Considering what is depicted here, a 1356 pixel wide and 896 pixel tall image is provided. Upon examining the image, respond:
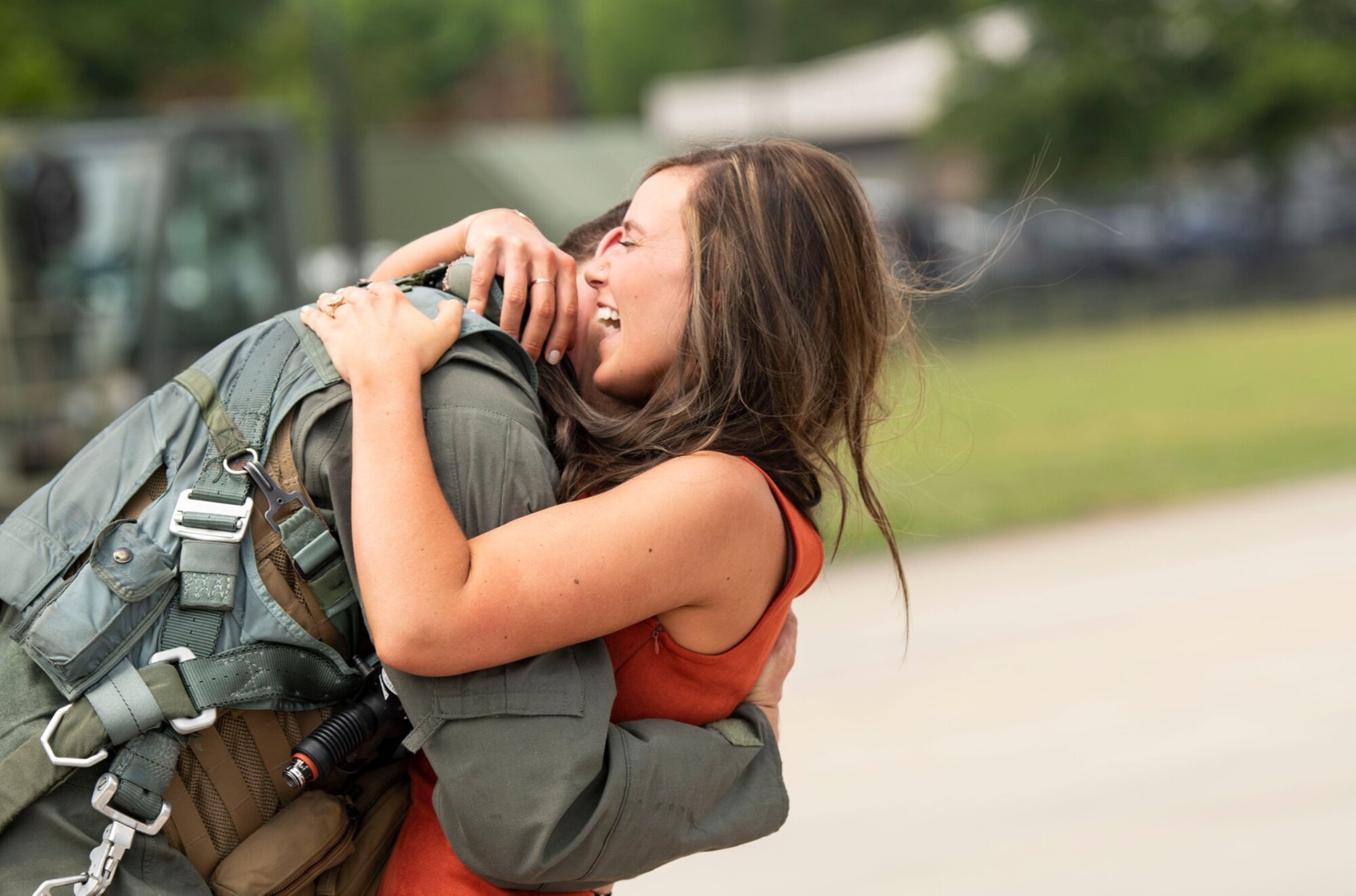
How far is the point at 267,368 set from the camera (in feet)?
5.77

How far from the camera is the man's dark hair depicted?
7.34 feet

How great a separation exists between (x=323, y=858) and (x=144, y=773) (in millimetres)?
262

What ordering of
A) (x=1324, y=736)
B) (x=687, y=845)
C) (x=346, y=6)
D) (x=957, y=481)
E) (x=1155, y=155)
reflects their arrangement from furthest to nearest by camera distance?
(x=346, y=6), (x=1155, y=155), (x=957, y=481), (x=1324, y=736), (x=687, y=845)

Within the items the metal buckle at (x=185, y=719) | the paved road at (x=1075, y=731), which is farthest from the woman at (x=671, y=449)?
the paved road at (x=1075, y=731)

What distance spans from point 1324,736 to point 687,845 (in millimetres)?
4300

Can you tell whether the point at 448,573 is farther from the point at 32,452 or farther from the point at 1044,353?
the point at 1044,353

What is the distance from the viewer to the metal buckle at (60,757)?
1.61 metres

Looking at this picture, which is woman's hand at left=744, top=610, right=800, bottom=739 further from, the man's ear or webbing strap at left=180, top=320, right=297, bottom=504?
webbing strap at left=180, top=320, right=297, bottom=504

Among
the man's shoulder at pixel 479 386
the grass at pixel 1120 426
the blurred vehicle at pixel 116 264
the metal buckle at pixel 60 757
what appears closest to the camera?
the metal buckle at pixel 60 757

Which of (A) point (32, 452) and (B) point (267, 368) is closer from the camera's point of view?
(B) point (267, 368)

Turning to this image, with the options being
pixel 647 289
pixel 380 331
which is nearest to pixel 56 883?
pixel 380 331

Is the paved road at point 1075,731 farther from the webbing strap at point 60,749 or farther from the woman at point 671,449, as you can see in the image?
the webbing strap at point 60,749

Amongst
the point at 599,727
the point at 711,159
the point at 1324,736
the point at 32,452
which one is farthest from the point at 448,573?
the point at 32,452

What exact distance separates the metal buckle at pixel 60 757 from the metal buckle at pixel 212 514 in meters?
0.24
